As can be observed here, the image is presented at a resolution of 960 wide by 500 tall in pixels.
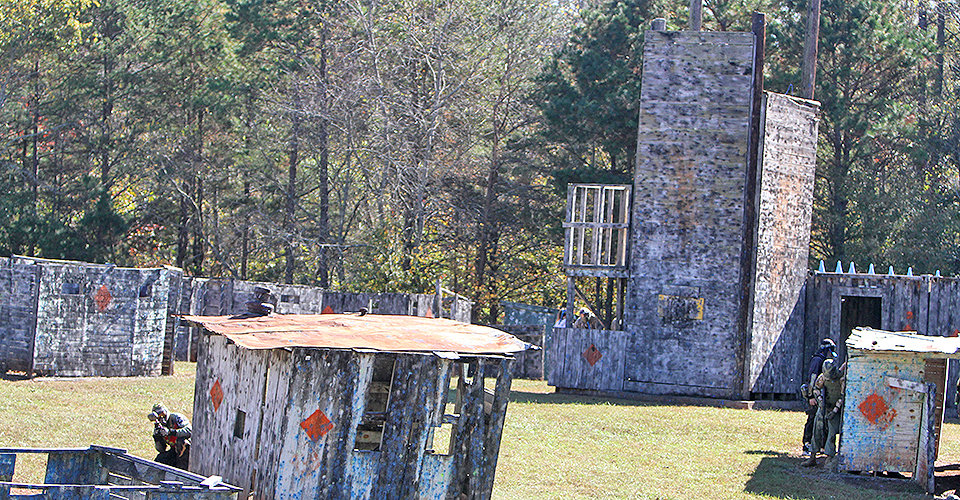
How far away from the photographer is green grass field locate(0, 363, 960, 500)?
598 inches

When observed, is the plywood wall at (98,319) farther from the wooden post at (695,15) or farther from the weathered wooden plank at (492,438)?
the wooden post at (695,15)

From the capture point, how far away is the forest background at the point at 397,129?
36.3m

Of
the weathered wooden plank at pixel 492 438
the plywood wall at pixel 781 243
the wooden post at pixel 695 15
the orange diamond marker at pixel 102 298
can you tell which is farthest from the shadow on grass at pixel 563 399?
the weathered wooden plank at pixel 492 438

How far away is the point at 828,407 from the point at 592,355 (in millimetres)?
9787

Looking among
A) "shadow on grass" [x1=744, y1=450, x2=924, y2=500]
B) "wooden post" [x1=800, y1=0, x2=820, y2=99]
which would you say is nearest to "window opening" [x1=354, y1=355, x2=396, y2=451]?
"shadow on grass" [x1=744, y1=450, x2=924, y2=500]

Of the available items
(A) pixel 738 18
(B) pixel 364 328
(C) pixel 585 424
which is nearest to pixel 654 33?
(C) pixel 585 424

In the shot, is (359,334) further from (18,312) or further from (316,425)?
(18,312)

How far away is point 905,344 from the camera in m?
15.7

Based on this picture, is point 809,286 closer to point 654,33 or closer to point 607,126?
point 654,33

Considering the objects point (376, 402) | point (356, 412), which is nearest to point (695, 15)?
point (376, 402)

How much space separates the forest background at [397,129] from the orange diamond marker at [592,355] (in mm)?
10705

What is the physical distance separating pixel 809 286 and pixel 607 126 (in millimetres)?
10956

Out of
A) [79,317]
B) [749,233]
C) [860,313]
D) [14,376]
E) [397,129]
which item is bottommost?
[14,376]

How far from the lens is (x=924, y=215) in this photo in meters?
35.5
